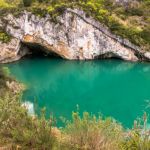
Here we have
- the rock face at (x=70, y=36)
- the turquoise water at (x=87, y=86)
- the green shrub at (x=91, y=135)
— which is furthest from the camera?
the rock face at (x=70, y=36)

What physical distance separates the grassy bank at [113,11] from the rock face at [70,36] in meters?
0.74

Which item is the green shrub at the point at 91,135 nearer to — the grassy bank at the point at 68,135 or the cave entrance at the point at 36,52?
the grassy bank at the point at 68,135

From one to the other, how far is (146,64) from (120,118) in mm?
19838

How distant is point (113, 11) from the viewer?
45.4 meters

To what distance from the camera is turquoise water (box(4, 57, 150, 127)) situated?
2322cm

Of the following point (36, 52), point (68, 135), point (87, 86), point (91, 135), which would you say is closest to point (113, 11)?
point (36, 52)

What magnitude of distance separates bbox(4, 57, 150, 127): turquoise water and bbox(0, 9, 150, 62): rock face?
1.64 meters

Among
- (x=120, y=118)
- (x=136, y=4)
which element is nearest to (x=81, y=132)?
(x=120, y=118)

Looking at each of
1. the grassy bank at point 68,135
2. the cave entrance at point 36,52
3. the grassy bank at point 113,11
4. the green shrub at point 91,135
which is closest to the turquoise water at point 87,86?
the cave entrance at point 36,52

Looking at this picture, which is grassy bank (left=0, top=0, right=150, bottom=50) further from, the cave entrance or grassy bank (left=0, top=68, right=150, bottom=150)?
grassy bank (left=0, top=68, right=150, bottom=150)

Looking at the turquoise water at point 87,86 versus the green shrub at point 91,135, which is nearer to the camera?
the green shrub at point 91,135

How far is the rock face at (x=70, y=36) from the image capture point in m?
42.5

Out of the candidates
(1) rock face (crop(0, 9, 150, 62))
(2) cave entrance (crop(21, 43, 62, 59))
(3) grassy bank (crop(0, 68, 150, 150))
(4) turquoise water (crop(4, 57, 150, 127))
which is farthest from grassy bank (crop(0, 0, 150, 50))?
(3) grassy bank (crop(0, 68, 150, 150))

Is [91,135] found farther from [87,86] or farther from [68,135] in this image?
[87,86]
